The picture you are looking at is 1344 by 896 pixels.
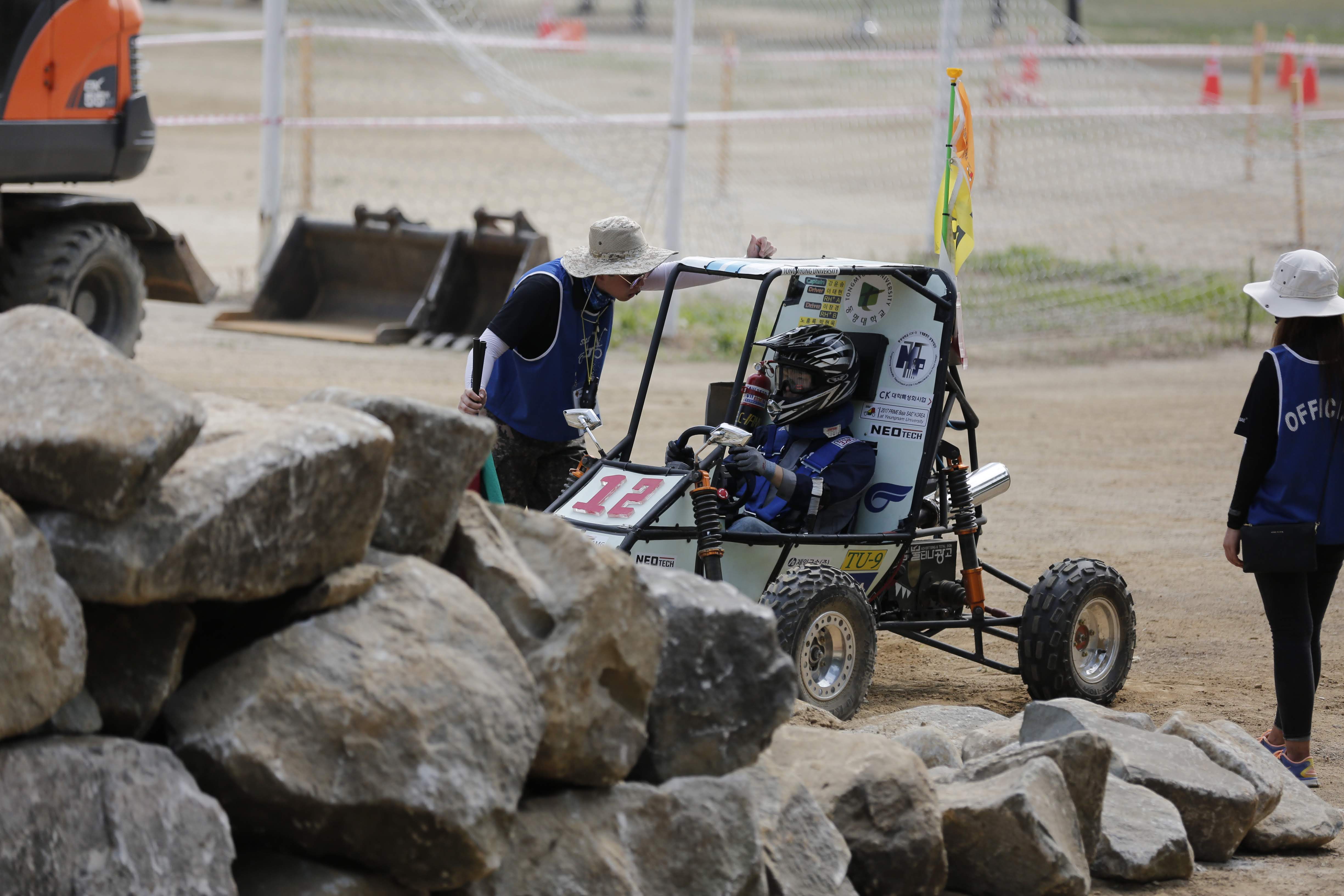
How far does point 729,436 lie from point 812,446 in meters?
1.06

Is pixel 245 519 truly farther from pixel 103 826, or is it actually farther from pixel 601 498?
pixel 601 498

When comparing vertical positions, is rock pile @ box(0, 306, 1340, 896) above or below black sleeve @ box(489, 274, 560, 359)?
below

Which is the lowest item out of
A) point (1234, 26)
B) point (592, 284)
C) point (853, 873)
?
point (853, 873)

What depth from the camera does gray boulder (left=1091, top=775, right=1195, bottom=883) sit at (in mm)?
4695

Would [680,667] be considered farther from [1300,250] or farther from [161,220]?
[161,220]

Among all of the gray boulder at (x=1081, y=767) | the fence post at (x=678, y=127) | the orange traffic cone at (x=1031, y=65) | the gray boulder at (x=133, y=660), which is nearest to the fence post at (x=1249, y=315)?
the orange traffic cone at (x=1031, y=65)

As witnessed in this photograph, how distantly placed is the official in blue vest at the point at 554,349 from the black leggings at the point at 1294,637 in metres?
2.39

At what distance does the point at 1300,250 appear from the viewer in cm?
545

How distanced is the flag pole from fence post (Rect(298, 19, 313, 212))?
37.3 ft

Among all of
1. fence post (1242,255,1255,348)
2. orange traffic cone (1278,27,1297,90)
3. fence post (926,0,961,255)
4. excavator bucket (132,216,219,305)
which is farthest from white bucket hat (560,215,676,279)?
orange traffic cone (1278,27,1297,90)

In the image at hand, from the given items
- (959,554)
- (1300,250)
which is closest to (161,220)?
(959,554)

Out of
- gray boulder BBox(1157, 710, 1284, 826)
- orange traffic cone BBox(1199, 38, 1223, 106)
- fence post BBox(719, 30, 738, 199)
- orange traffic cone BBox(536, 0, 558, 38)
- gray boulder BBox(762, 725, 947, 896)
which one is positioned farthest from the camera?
orange traffic cone BBox(536, 0, 558, 38)

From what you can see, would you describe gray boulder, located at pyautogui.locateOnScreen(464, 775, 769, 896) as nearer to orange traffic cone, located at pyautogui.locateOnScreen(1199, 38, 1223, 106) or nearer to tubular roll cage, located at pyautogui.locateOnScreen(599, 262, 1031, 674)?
tubular roll cage, located at pyautogui.locateOnScreen(599, 262, 1031, 674)

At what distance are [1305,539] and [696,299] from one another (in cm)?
1118
